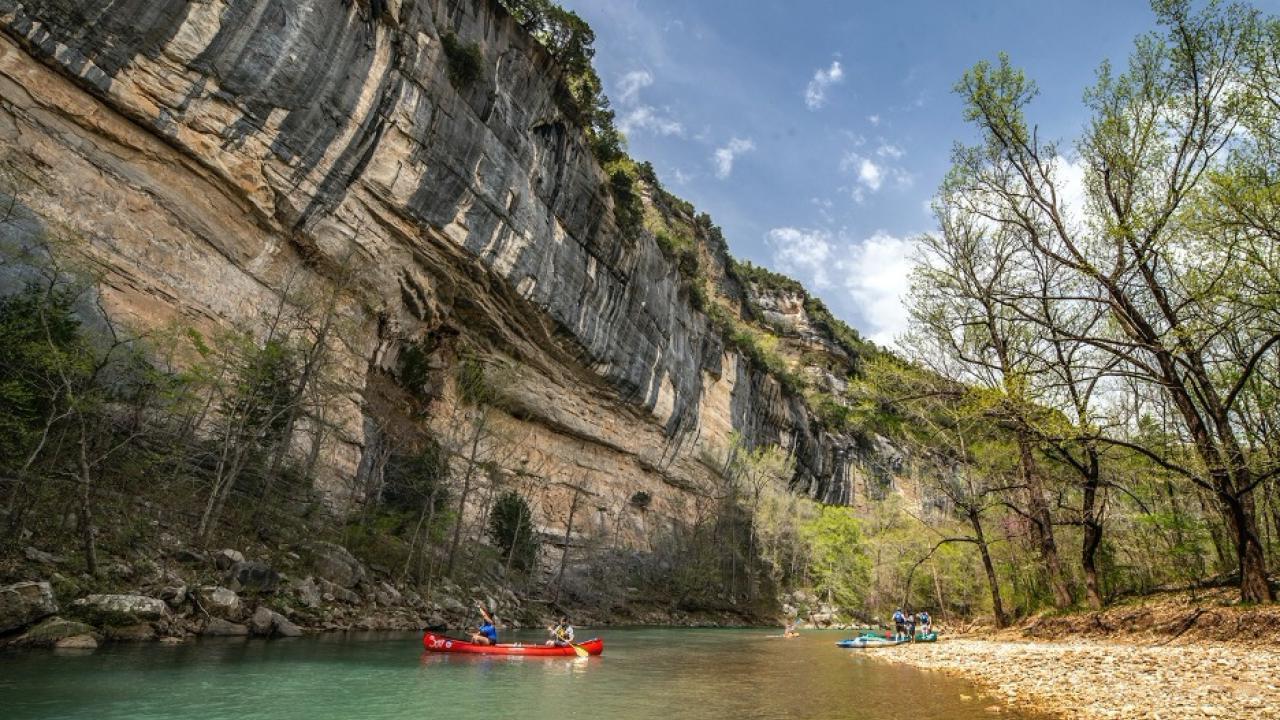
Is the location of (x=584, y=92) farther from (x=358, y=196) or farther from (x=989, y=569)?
(x=989, y=569)

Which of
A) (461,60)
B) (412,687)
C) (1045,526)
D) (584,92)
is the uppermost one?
(584,92)

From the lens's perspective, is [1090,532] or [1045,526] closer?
[1090,532]

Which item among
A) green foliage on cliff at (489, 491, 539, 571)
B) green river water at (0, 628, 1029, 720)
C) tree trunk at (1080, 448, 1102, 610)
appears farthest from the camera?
green foliage on cliff at (489, 491, 539, 571)

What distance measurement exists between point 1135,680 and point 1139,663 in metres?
1.28

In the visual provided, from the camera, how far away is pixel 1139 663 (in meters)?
9.66

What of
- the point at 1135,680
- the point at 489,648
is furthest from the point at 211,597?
the point at 1135,680

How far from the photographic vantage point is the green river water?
25.1 ft

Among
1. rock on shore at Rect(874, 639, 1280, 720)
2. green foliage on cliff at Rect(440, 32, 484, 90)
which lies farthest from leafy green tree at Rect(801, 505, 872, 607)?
green foliage on cliff at Rect(440, 32, 484, 90)

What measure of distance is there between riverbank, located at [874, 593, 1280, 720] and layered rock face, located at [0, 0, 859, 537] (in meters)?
20.8

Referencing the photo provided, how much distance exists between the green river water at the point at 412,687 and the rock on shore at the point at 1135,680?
80 centimetres

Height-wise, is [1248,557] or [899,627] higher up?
[1248,557]

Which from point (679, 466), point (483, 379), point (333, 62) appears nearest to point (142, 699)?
point (333, 62)

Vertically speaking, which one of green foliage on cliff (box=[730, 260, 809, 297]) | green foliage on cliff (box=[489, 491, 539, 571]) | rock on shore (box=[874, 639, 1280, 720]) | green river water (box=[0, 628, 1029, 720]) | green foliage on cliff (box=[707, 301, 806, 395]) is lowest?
green river water (box=[0, 628, 1029, 720])

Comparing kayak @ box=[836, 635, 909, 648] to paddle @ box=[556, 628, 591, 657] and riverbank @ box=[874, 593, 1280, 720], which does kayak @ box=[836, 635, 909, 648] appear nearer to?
riverbank @ box=[874, 593, 1280, 720]
